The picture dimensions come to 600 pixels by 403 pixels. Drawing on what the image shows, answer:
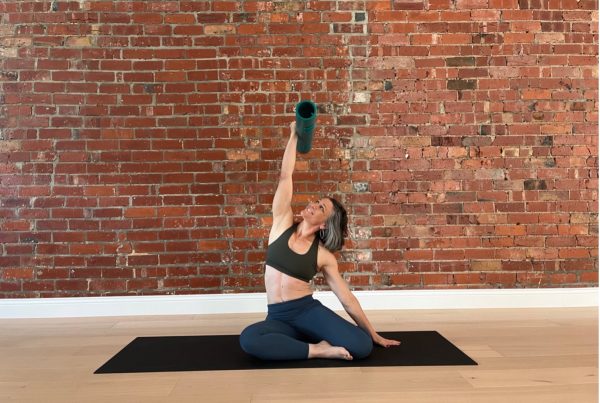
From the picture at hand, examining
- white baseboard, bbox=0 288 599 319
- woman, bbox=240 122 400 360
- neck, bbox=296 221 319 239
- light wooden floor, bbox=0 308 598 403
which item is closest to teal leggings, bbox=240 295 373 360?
woman, bbox=240 122 400 360

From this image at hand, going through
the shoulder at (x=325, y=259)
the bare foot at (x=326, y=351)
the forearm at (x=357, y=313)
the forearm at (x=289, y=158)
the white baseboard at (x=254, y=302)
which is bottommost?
the white baseboard at (x=254, y=302)

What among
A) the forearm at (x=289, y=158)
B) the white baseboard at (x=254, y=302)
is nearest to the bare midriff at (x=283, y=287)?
the forearm at (x=289, y=158)

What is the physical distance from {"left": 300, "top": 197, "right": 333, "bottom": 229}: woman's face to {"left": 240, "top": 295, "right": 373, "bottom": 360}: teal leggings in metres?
0.39

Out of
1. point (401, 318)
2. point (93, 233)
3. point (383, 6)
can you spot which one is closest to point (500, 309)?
point (401, 318)

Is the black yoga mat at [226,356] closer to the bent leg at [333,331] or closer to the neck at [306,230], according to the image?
the bent leg at [333,331]

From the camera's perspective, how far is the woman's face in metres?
2.40

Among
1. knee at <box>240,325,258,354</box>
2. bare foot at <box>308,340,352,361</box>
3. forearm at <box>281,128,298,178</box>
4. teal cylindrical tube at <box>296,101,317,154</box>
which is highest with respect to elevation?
teal cylindrical tube at <box>296,101,317,154</box>

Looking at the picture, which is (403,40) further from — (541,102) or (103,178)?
(103,178)

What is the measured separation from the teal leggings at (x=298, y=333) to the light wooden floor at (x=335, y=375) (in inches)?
5.0

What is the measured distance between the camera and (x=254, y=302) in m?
3.41

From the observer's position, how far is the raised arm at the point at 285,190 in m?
2.47

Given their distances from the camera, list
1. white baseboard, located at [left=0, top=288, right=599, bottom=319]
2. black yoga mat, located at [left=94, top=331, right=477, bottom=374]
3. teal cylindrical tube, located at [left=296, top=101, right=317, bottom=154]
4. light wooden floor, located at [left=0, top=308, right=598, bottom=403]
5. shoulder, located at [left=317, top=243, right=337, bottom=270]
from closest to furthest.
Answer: light wooden floor, located at [left=0, top=308, right=598, bottom=403] < black yoga mat, located at [left=94, top=331, right=477, bottom=374] < teal cylindrical tube, located at [left=296, top=101, right=317, bottom=154] < shoulder, located at [left=317, top=243, right=337, bottom=270] < white baseboard, located at [left=0, top=288, right=599, bottom=319]

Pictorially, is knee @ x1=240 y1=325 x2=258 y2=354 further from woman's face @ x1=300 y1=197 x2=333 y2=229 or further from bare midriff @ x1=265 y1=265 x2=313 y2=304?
woman's face @ x1=300 y1=197 x2=333 y2=229

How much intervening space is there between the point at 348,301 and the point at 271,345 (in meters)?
0.44
